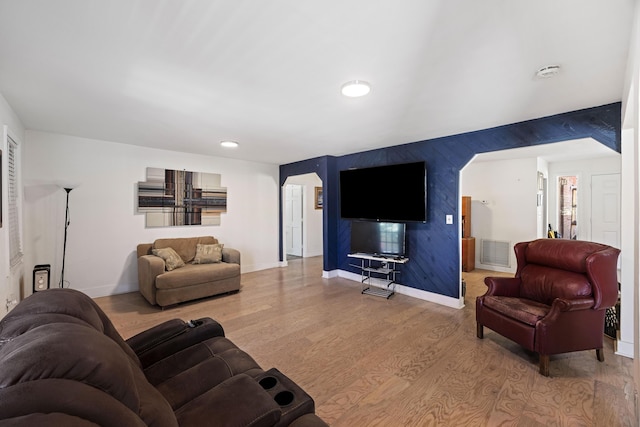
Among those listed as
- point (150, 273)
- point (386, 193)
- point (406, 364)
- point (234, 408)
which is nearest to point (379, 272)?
point (386, 193)

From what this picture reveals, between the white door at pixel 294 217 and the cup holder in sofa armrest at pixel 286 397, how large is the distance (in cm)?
623

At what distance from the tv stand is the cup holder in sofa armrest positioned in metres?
3.07

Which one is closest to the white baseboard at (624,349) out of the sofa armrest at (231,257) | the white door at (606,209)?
the white door at (606,209)

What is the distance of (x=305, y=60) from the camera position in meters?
1.88

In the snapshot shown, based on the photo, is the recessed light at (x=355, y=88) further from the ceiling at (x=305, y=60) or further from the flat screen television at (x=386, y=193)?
the flat screen television at (x=386, y=193)

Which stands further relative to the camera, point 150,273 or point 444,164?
point 444,164

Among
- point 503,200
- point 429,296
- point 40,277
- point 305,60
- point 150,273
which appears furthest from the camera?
point 503,200

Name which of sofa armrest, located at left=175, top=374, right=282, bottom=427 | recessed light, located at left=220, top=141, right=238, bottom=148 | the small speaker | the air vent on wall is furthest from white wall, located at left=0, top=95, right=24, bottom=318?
the air vent on wall

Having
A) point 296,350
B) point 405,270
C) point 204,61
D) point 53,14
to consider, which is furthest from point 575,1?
point 405,270

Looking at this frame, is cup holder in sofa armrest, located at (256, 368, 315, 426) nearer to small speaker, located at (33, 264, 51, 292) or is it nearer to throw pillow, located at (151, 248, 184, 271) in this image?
throw pillow, located at (151, 248, 184, 271)

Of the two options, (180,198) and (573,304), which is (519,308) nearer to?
(573,304)

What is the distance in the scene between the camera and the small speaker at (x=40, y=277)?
347 cm

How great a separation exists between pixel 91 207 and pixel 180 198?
3.98 feet

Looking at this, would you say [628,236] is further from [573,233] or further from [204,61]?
[573,233]
